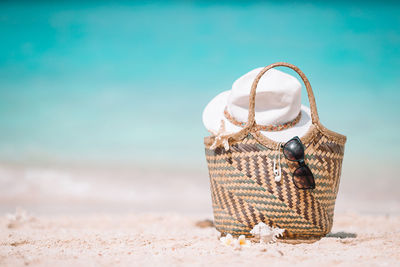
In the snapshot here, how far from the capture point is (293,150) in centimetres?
231

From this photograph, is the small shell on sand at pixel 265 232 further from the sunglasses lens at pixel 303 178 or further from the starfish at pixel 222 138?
the starfish at pixel 222 138

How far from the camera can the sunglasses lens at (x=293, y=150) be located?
7.55 ft

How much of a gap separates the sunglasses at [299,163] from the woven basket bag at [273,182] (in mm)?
58

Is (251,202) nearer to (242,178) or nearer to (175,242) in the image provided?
(242,178)

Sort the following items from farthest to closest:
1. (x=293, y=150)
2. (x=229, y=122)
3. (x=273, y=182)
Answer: (x=229, y=122)
(x=273, y=182)
(x=293, y=150)

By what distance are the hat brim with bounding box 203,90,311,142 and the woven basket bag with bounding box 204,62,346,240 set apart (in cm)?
12

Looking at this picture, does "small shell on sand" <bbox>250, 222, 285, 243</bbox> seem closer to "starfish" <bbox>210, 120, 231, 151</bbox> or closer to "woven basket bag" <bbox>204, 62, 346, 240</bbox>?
"woven basket bag" <bbox>204, 62, 346, 240</bbox>

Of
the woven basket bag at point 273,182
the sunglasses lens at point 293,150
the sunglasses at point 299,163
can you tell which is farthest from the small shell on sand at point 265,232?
the sunglasses lens at point 293,150

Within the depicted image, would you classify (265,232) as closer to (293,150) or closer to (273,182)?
(273,182)

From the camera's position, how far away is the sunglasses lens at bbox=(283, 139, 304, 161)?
230 centimetres

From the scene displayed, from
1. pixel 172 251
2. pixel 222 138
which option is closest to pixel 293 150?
pixel 222 138

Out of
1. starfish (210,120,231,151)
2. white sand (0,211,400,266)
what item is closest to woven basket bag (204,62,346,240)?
starfish (210,120,231,151)

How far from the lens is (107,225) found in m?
4.23

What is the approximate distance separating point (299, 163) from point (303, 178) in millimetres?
107
